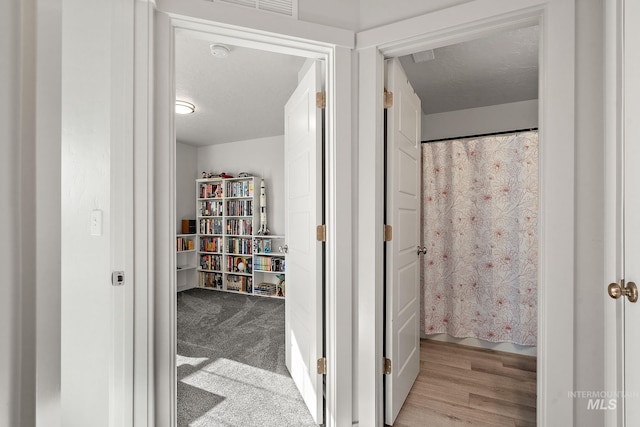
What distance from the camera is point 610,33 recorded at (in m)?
1.08

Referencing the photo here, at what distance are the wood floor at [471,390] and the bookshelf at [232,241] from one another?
9.17 ft

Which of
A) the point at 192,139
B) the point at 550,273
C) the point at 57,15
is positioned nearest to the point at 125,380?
the point at 57,15

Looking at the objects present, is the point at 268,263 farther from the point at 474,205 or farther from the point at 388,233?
the point at 388,233

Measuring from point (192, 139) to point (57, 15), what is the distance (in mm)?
5402

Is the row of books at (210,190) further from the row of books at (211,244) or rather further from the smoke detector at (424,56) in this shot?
the smoke detector at (424,56)

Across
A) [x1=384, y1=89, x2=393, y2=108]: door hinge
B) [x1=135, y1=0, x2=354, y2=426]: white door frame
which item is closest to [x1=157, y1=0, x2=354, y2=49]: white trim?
[x1=135, y1=0, x2=354, y2=426]: white door frame

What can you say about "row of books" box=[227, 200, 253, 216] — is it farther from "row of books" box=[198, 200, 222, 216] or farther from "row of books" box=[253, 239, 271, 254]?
"row of books" box=[253, 239, 271, 254]

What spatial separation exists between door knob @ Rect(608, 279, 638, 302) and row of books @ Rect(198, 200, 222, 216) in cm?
528

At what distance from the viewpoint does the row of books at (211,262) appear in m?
5.51

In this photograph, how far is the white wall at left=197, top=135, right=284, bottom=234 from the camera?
5.26 m

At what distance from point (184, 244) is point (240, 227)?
41.6 inches

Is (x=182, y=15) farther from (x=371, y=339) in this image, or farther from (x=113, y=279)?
(x=371, y=339)

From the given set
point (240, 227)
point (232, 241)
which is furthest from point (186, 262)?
point (240, 227)

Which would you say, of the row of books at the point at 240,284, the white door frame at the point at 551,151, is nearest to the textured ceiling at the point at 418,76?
the white door frame at the point at 551,151
